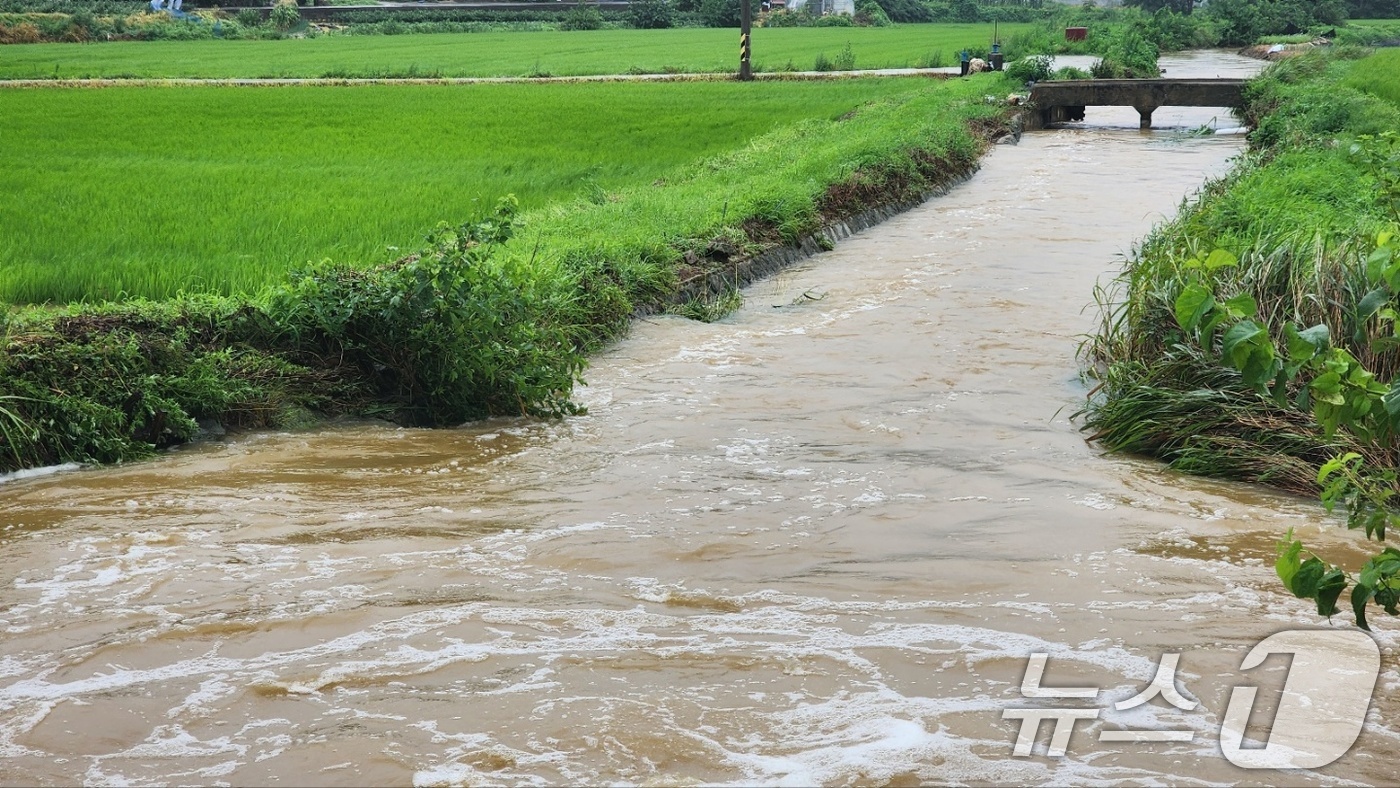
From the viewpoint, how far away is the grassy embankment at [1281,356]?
8.76 feet

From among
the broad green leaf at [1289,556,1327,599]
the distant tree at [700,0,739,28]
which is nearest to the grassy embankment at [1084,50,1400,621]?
the broad green leaf at [1289,556,1327,599]

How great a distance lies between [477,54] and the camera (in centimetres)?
4112

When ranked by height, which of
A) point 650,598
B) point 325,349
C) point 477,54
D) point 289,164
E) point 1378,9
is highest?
point 1378,9

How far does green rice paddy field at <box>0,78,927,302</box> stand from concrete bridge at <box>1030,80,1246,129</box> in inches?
131

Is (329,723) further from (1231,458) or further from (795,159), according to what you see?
(795,159)

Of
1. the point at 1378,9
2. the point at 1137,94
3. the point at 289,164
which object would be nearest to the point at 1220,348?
the point at 289,164

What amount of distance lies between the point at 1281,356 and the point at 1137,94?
23898mm

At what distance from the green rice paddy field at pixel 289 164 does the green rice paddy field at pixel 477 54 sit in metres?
6.41

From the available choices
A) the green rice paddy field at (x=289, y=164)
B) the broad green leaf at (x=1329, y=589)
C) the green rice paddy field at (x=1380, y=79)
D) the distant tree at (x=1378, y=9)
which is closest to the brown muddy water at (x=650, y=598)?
the broad green leaf at (x=1329, y=589)

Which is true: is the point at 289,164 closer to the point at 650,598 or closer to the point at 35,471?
the point at 35,471

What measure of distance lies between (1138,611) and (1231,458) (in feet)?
6.54

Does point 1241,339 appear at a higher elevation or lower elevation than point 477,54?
lower

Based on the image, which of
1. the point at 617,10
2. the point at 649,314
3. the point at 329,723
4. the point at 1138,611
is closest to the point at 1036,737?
the point at 1138,611

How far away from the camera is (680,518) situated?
518cm
